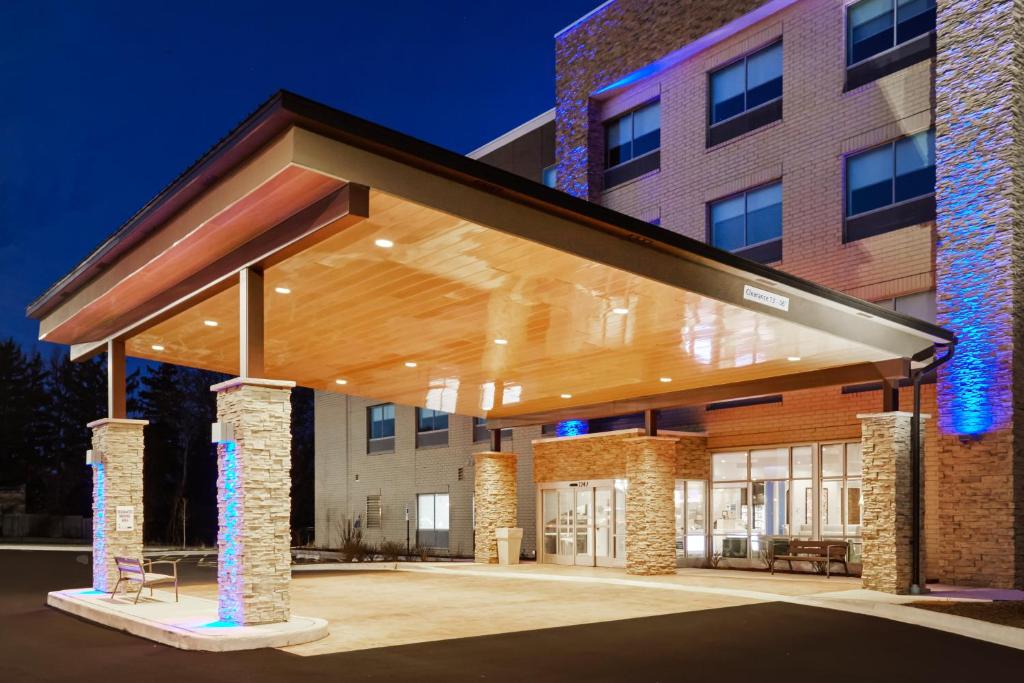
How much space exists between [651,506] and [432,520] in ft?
44.4

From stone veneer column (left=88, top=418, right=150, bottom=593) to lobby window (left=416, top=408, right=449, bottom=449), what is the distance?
1683cm

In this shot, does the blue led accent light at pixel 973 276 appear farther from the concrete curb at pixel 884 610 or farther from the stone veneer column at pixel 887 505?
the concrete curb at pixel 884 610

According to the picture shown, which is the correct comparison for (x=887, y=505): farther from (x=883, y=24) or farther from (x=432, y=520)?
(x=432, y=520)

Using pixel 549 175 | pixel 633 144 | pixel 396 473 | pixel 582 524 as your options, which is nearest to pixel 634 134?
pixel 633 144

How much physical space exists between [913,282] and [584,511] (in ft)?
34.2

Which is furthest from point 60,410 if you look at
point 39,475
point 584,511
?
point 584,511

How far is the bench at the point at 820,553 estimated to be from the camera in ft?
67.3

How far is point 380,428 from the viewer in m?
A: 37.9

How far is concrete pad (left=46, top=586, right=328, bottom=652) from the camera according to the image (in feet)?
36.0

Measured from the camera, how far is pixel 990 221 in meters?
18.4

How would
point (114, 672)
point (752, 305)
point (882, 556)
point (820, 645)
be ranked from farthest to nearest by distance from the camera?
1. point (882, 556)
2. point (752, 305)
3. point (820, 645)
4. point (114, 672)

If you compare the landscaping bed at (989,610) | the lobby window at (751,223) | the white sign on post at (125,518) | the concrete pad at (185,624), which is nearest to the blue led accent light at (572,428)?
the lobby window at (751,223)

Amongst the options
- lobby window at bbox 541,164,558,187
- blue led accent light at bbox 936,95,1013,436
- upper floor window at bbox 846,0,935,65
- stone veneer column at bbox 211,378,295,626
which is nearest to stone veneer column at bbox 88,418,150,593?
stone veneer column at bbox 211,378,295,626

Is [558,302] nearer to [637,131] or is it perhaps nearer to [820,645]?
[820,645]
